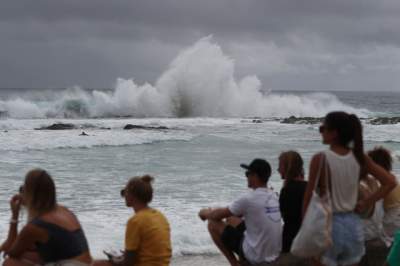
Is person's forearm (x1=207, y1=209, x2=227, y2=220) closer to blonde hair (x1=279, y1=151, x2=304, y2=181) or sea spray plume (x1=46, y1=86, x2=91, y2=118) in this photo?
blonde hair (x1=279, y1=151, x2=304, y2=181)

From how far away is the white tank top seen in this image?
12.3ft

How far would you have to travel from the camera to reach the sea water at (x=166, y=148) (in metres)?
8.91

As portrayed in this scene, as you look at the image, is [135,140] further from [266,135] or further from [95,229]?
[95,229]

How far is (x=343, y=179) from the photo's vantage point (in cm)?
377

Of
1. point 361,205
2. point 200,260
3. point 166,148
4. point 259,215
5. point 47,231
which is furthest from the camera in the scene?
point 166,148

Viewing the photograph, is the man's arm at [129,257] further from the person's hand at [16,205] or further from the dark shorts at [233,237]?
the dark shorts at [233,237]

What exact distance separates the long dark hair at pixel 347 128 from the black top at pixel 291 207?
1047 millimetres

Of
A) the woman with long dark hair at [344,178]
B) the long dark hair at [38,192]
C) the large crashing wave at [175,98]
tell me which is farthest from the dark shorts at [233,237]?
the large crashing wave at [175,98]

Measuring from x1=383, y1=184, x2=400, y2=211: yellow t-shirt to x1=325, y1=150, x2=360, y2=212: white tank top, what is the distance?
1243mm

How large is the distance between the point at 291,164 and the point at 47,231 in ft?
6.52

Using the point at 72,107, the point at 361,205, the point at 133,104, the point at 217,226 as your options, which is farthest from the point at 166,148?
the point at 72,107

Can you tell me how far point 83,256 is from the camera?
3807 millimetres

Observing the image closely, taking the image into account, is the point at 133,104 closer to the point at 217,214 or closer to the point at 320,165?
the point at 217,214

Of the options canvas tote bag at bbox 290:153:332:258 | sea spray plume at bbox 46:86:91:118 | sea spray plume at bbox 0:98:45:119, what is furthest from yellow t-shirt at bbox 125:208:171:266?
sea spray plume at bbox 46:86:91:118
